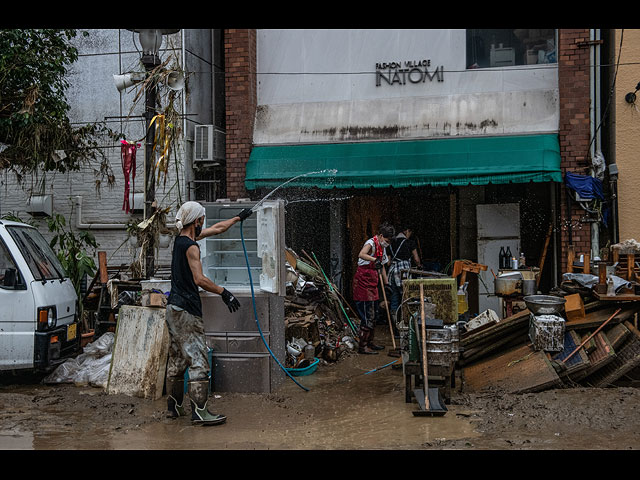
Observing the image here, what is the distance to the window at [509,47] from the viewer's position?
1198 cm

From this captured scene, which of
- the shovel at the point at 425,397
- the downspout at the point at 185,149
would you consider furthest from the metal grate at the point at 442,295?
the downspout at the point at 185,149

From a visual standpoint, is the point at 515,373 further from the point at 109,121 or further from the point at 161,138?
the point at 109,121

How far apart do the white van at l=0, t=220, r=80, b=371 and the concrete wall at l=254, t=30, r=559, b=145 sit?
18.8 ft

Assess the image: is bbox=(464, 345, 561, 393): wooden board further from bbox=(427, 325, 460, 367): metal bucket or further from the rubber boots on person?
the rubber boots on person

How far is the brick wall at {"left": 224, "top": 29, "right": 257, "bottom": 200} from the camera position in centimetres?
1255

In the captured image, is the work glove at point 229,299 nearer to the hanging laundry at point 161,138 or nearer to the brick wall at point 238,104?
the hanging laundry at point 161,138

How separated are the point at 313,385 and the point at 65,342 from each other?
3155 mm

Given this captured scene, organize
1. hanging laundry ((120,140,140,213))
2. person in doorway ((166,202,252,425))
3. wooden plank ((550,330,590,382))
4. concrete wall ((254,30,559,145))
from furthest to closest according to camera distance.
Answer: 1. concrete wall ((254,30,559,145))
2. hanging laundry ((120,140,140,213))
3. wooden plank ((550,330,590,382))
4. person in doorway ((166,202,252,425))

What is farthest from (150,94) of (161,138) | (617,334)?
(617,334)

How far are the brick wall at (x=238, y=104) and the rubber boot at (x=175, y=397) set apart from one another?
6373 mm

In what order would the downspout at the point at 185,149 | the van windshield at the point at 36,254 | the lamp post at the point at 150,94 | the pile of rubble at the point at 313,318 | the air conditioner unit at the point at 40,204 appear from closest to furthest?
the van windshield at the point at 36,254
the lamp post at the point at 150,94
the pile of rubble at the point at 313,318
the downspout at the point at 185,149
the air conditioner unit at the point at 40,204

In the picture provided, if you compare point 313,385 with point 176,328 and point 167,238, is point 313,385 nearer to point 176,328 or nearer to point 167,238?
point 176,328

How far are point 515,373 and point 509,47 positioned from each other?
23.8 ft

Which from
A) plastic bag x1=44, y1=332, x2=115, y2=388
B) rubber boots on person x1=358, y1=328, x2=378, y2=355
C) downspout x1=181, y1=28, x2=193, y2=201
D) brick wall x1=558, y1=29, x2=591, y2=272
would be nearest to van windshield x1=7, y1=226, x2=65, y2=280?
plastic bag x1=44, y1=332, x2=115, y2=388
